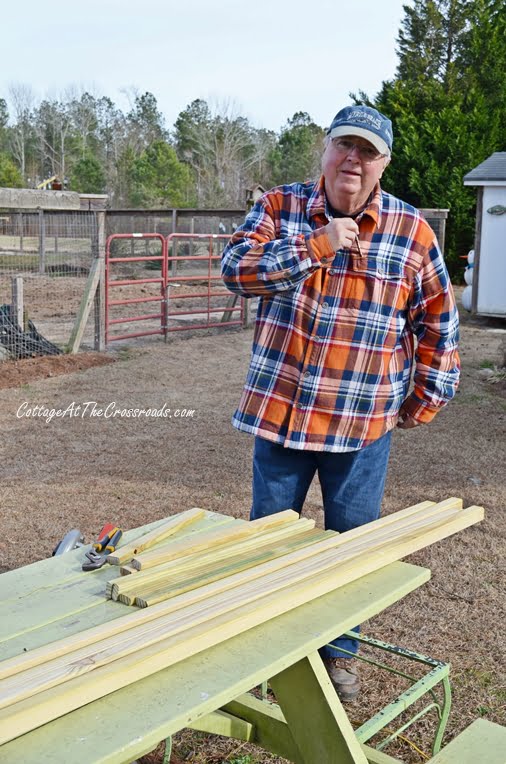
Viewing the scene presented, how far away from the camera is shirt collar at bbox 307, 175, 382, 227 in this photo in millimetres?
2582

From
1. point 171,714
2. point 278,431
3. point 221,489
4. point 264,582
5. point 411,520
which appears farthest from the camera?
point 221,489

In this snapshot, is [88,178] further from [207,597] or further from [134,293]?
[207,597]

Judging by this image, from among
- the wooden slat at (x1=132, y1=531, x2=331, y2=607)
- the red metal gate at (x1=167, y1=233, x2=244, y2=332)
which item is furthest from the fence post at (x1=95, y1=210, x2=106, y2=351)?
the wooden slat at (x1=132, y1=531, x2=331, y2=607)

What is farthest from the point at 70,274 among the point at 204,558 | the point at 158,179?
the point at 158,179

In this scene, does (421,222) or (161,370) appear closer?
(421,222)

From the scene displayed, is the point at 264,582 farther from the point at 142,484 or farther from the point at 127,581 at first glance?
the point at 142,484

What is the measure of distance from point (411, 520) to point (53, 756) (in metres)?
1.33

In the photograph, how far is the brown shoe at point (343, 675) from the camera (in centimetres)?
295

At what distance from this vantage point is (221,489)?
18.2 feet

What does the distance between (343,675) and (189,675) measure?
157 centimetres

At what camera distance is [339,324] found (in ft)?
8.62

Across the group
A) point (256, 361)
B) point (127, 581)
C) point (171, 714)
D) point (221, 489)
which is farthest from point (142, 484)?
point (171, 714)

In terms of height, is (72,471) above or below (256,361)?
below

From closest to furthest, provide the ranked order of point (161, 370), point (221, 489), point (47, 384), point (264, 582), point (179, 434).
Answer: point (264, 582)
point (221, 489)
point (179, 434)
point (47, 384)
point (161, 370)
